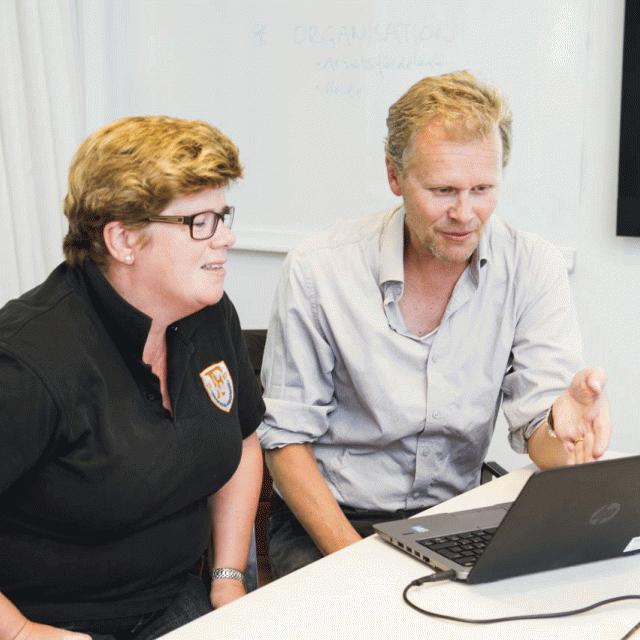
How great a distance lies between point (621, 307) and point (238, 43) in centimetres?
140

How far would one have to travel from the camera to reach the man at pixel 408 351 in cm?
171

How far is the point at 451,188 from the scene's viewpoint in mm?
1668

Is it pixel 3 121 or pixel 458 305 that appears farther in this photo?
pixel 3 121

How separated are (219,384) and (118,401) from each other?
235mm

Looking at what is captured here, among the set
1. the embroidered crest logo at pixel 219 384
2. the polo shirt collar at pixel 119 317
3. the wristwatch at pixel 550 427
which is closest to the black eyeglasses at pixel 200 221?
the polo shirt collar at pixel 119 317

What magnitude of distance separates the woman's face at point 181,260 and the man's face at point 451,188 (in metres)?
0.43

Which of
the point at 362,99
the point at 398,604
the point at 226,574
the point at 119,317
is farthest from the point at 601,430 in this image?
the point at 362,99

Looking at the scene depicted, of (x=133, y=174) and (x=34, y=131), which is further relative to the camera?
(x=34, y=131)

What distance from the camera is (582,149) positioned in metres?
2.55

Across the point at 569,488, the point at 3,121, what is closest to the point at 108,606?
the point at 569,488

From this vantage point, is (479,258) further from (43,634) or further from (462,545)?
(43,634)

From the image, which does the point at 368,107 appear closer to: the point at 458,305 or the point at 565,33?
the point at 565,33

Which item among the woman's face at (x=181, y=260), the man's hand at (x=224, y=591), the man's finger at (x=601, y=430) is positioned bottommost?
the man's hand at (x=224, y=591)

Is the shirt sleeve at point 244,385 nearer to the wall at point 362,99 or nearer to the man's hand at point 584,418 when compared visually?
the man's hand at point 584,418
